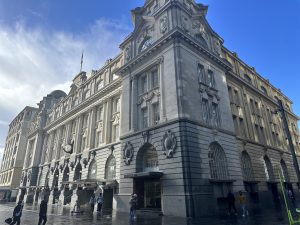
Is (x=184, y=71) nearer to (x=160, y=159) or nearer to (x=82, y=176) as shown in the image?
(x=160, y=159)

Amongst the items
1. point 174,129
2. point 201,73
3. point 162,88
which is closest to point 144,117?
point 162,88

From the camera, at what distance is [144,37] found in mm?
Answer: 28234

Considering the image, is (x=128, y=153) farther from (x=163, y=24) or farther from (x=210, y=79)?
(x=163, y=24)

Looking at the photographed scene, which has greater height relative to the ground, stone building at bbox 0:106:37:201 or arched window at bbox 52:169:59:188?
stone building at bbox 0:106:37:201

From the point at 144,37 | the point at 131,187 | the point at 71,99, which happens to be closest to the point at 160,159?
the point at 131,187

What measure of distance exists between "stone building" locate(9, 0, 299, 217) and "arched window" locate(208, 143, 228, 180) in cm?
10

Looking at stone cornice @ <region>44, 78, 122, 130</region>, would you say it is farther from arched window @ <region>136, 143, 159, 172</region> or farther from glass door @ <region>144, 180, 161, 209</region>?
glass door @ <region>144, 180, 161, 209</region>

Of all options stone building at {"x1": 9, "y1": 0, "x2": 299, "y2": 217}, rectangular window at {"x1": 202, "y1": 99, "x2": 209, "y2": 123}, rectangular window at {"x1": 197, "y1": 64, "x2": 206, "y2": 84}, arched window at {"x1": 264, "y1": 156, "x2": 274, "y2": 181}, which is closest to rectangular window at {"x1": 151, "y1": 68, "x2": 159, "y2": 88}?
stone building at {"x1": 9, "y1": 0, "x2": 299, "y2": 217}

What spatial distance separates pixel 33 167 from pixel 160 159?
41580mm

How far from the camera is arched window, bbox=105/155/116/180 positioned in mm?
28281

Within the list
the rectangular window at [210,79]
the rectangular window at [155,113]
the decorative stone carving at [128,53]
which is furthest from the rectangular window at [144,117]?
the decorative stone carving at [128,53]

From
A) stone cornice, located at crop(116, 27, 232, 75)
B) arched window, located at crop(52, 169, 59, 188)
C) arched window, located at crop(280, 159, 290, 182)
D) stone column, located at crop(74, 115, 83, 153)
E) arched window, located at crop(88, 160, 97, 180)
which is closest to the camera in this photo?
stone cornice, located at crop(116, 27, 232, 75)

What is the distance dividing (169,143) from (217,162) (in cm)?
637

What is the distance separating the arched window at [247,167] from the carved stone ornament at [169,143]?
13033 millimetres
